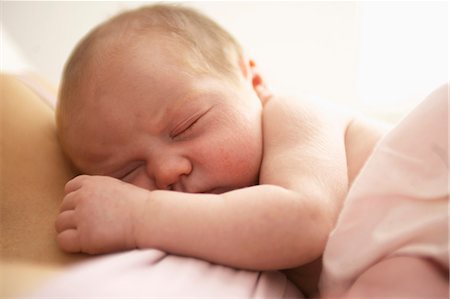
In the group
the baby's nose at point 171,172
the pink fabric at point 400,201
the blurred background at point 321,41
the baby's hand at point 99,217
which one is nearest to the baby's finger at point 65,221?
the baby's hand at point 99,217

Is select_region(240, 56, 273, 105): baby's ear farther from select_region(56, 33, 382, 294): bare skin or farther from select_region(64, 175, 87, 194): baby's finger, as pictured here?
select_region(64, 175, 87, 194): baby's finger

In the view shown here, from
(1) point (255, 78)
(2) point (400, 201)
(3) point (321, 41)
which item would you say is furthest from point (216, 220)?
(3) point (321, 41)

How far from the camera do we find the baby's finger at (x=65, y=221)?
69cm

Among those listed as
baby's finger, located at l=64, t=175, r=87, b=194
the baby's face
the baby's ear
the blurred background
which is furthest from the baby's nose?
the blurred background

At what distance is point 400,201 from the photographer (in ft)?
1.98

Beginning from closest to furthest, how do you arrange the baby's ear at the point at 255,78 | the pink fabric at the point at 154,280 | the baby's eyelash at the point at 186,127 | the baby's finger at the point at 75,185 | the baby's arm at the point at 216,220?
the pink fabric at the point at 154,280, the baby's arm at the point at 216,220, the baby's finger at the point at 75,185, the baby's eyelash at the point at 186,127, the baby's ear at the point at 255,78

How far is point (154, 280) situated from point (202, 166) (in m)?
0.28

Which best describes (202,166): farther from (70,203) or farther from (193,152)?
(70,203)

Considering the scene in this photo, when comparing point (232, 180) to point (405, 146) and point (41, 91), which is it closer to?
point (405, 146)

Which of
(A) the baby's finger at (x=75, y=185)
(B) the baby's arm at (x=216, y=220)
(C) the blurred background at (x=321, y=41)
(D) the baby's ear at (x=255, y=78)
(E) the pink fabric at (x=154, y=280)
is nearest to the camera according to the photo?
(E) the pink fabric at (x=154, y=280)

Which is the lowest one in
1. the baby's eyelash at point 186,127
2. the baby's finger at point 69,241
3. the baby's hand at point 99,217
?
the baby's finger at point 69,241

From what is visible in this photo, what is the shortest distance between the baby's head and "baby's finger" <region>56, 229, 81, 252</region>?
18cm

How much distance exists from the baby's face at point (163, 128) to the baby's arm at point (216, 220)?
0.37 feet

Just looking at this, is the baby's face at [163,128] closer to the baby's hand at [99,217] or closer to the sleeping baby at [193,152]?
the sleeping baby at [193,152]
